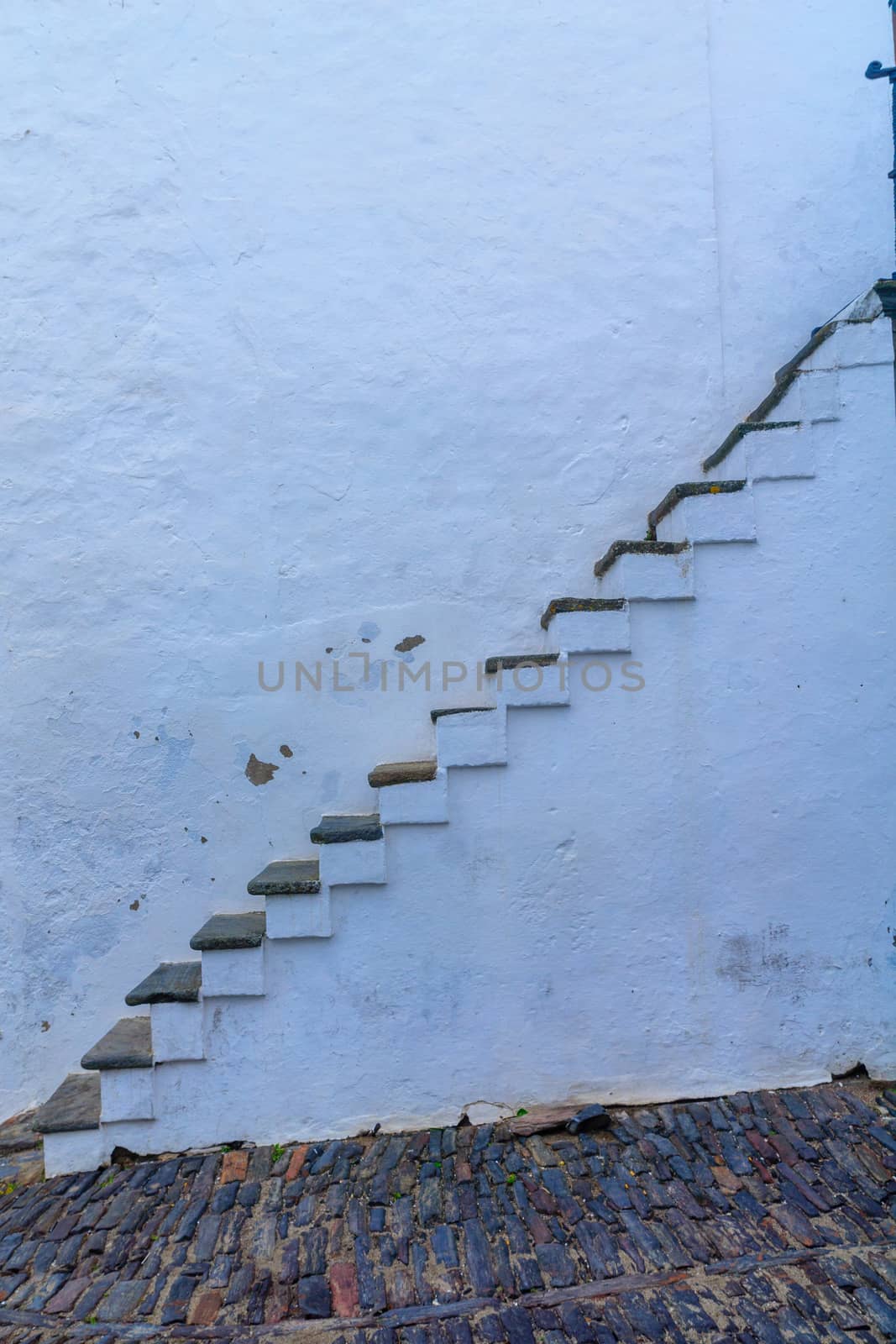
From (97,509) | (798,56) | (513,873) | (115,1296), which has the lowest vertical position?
(115,1296)

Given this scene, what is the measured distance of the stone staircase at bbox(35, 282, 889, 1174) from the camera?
10.6ft

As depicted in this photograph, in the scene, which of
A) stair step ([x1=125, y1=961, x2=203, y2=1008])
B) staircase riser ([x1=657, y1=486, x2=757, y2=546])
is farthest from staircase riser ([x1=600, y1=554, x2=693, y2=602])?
stair step ([x1=125, y1=961, x2=203, y2=1008])

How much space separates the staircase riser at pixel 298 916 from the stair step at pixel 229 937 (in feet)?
0.26

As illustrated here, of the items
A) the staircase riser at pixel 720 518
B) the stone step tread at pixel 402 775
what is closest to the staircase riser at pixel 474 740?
the stone step tread at pixel 402 775

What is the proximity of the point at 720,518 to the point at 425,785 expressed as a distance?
5.62ft

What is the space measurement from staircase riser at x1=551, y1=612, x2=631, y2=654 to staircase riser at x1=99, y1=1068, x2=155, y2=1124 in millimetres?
2441

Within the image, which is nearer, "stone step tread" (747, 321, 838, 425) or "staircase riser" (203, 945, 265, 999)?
"staircase riser" (203, 945, 265, 999)

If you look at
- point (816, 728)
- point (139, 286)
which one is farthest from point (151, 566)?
point (816, 728)

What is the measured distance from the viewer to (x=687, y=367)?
4.24m

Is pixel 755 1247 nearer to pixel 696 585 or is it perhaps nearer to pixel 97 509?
pixel 696 585

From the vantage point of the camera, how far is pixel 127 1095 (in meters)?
3.25

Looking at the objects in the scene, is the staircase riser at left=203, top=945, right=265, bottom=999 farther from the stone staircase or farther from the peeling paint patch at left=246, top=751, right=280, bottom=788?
the peeling paint patch at left=246, top=751, right=280, bottom=788

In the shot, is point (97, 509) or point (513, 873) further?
point (97, 509)

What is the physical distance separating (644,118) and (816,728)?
3.34m
